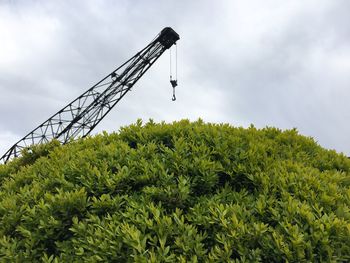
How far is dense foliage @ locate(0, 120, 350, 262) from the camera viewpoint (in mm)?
3490

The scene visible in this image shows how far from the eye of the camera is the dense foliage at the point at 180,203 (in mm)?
3490

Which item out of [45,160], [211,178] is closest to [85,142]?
[45,160]

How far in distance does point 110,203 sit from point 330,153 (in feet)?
12.0

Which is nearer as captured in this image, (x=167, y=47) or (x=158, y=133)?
(x=158, y=133)

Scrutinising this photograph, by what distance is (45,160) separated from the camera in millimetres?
5625

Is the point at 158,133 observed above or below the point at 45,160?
above

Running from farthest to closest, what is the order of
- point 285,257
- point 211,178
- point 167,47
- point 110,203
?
point 167,47 → point 211,178 → point 110,203 → point 285,257

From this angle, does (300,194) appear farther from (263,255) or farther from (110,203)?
(110,203)

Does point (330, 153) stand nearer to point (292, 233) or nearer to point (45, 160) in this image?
point (292, 233)

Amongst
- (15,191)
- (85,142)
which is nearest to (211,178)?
(85,142)

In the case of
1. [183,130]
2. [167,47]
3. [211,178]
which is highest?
[167,47]

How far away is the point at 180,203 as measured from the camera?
398 centimetres

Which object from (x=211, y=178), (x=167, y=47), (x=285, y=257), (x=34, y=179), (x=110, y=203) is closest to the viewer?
(x=285, y=257)

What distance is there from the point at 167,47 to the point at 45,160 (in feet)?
72.4
